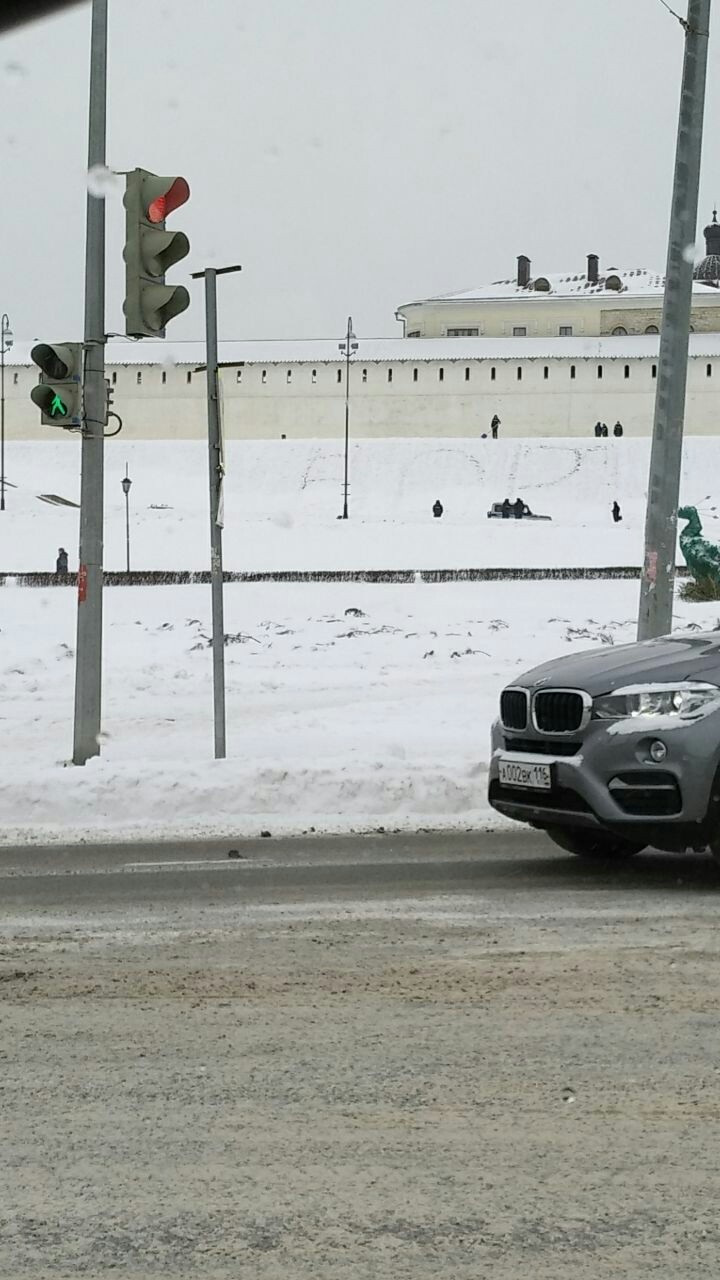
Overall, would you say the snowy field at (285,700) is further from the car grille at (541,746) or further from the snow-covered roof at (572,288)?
the snow-covered roof at (572,288)

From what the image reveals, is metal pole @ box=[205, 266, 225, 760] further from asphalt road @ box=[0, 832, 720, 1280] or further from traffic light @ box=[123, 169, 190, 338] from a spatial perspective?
asphalt road @ box=[0, 832, 720, 1280]

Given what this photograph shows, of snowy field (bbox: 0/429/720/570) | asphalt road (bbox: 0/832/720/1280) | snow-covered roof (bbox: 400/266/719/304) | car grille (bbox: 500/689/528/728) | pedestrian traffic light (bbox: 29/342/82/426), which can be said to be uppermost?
snow-covered roof (bbox: 400/266/719/304)

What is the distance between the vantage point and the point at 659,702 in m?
7.99

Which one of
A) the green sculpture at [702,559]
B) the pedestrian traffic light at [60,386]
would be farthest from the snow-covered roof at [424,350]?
the pedestrian traffic light at [60,386]

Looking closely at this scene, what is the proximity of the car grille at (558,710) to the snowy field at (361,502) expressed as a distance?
39.7 m

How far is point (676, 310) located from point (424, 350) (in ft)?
298

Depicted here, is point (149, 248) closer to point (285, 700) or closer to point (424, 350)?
point (285, 700)

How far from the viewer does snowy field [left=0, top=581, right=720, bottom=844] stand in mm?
10844

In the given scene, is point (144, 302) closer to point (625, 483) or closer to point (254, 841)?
point (254, 841)

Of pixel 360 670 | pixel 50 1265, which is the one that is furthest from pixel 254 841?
pixel 360 670

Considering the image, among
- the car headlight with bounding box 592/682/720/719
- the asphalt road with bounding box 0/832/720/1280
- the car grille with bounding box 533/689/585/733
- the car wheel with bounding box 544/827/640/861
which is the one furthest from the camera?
the car wheel with bounding box 544/827/640/861

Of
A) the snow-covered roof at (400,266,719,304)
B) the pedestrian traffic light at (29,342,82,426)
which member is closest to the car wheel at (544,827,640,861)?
the pedestrian traffic light at (29,342,82,426)

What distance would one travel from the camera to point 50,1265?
11.2 feet

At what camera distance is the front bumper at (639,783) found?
7773 mm
